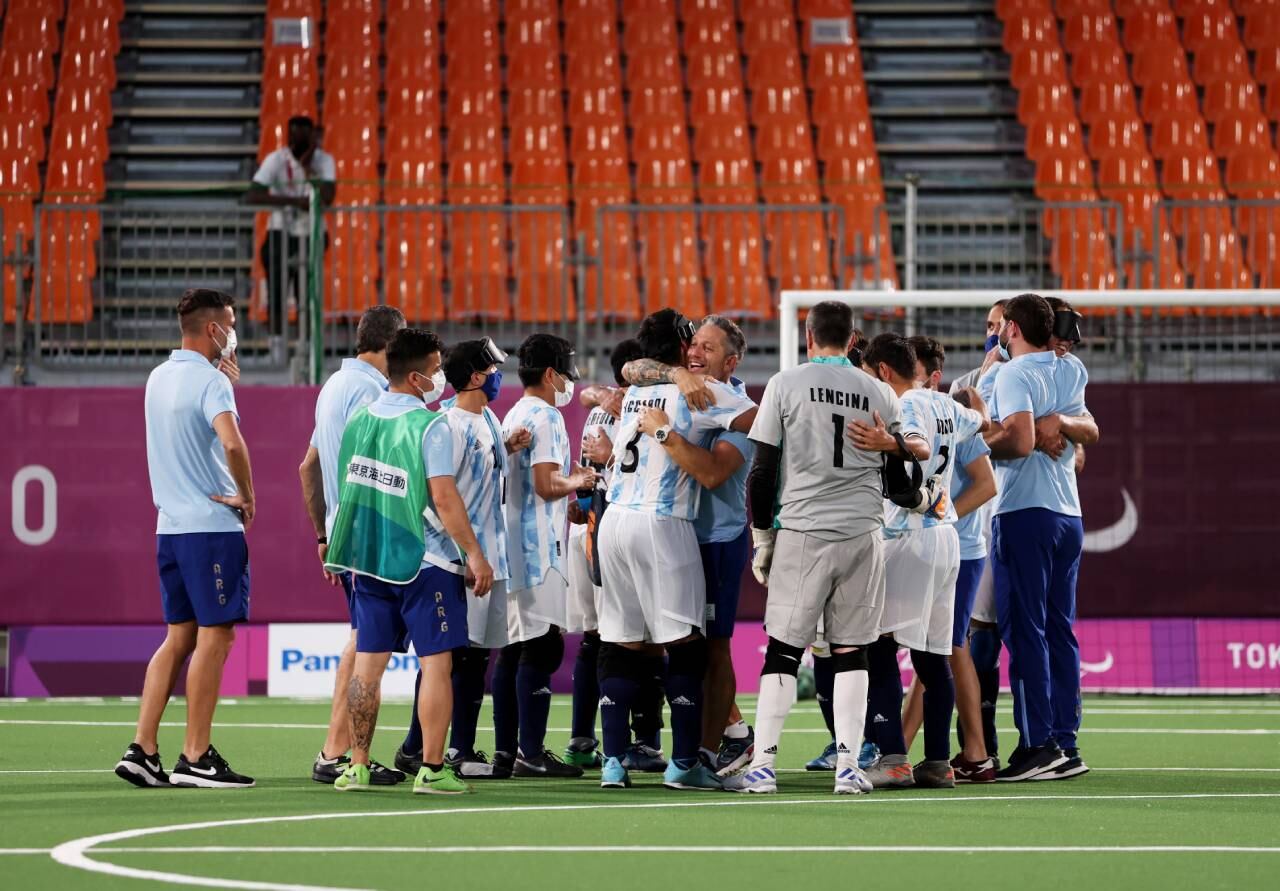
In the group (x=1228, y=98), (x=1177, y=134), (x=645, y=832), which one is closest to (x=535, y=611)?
(x=645, y=832)

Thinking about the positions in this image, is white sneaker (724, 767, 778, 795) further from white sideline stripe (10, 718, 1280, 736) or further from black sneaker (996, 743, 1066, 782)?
white sideline stripe (10, 718, 1280, 736)

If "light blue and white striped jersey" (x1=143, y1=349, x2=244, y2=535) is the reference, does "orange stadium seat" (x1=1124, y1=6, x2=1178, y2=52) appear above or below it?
above

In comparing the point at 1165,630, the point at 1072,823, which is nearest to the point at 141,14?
the point at 1165,630

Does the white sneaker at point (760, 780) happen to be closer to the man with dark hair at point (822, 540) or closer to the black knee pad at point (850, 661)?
the man with dark hair at point (822, 540)

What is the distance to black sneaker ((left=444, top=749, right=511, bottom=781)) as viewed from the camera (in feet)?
29.3

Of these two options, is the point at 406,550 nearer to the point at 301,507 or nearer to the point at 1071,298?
the point at 301,507

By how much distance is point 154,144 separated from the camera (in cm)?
2120

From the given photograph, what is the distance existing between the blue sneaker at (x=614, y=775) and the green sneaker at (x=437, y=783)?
2.32ft

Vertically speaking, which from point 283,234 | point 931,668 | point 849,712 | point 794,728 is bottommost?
point 794,728

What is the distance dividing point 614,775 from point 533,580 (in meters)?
1.15

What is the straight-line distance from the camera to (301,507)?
13.8m

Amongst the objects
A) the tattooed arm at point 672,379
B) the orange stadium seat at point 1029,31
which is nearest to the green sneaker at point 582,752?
the tattooed arm at point 672,379

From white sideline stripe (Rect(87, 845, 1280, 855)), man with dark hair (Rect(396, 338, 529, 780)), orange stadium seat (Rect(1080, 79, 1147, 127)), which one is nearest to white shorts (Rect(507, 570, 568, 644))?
man with dark hair (Rect(396, 338, 529, 780))

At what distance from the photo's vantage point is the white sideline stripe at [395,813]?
563cm
